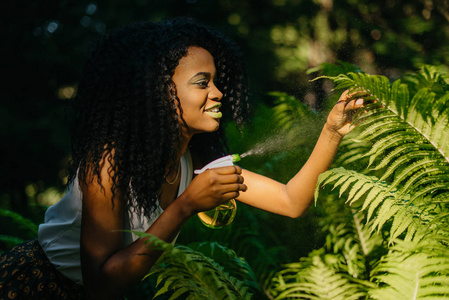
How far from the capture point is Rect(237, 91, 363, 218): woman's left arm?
179cm

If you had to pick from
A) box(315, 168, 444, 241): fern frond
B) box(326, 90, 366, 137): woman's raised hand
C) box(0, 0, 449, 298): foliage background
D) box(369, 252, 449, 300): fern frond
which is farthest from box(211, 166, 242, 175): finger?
box(0, 0, 449, 298): foliage background

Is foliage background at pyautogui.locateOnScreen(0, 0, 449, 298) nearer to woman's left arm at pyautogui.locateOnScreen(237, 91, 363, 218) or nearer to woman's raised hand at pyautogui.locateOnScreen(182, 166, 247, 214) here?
woman's left arm at pyautogui.locateOnScreen(237, 91, 363, 218)

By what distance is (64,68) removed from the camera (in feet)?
25.4

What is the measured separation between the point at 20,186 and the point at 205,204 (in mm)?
7025

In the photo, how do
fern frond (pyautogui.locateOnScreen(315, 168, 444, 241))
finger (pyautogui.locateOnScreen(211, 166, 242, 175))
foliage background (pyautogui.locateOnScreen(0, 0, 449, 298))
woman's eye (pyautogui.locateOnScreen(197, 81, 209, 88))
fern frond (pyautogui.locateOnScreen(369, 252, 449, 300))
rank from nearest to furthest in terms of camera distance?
1. fern frond (pyautogui.locateOnScreen(369, 252, 449, 300))
2. finger (pyautogui.locateOnScreen(211, 166, 242, 175))
3. fern frond (pyautogui.locateOnScreen(315, 168, 444, 241))
4. woman's eye (pyautogui.locateOnScreen(197, 81, 209, 88))
5. foliage background (pyautogui.locateOnScreen(0, 0, 449, 298))

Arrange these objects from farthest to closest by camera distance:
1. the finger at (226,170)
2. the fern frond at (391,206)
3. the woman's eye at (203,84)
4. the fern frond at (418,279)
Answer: the woman's eye at (203,84) → the fern frond at (391,206) → the finger at (226,170) → the fern frond at (418,279)

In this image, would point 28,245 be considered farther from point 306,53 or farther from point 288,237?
point 306,53

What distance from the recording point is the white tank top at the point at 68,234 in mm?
1751

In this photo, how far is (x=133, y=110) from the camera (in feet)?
5.92

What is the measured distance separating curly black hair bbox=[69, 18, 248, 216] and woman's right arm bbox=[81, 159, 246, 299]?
3.8 inches

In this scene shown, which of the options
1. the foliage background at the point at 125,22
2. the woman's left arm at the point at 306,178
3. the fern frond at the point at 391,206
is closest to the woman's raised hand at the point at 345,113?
the woman's left arm at the point at 306,178

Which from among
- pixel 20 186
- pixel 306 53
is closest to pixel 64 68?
pixel 20 186

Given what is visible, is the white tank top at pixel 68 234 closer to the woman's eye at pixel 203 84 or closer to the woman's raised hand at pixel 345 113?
the woman's eye at pixel 203 84

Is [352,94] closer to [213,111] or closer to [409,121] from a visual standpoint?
[409,121]
